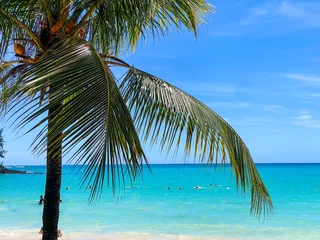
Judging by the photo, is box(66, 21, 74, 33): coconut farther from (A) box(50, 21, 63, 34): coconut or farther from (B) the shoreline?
(B) the shoreline

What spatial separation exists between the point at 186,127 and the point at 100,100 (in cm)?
112

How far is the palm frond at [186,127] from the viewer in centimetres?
419

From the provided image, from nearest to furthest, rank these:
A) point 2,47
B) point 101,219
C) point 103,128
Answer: point 103,128 → point 2,47 → point 101,219

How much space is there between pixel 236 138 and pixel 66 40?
1.92 m

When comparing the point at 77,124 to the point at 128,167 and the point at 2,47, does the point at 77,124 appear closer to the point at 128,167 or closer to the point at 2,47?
the point at 128,167

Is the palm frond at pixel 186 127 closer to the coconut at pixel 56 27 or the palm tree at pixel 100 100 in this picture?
the palm tree at pixel 100 100

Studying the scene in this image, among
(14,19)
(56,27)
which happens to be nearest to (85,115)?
(56,27)

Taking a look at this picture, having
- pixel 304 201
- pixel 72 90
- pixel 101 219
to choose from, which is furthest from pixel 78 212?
pixel 72 90

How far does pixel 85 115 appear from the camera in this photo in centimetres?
327

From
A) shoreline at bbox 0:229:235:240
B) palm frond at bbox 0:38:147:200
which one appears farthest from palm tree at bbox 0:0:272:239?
shoreline at bbox 0:229:235:240

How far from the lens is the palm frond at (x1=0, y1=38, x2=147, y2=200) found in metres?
3.08

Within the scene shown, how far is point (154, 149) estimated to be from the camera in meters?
4.09

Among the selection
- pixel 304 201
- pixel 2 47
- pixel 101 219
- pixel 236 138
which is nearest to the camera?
pixel 236 138

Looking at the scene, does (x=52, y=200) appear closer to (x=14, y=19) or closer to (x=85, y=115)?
(x=85, y=115)
